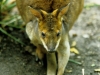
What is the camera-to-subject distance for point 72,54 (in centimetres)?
415

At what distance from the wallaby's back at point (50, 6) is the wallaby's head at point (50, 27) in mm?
163

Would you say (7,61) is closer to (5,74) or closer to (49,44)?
(5,74)

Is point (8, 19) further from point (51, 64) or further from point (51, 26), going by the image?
point (51, 26)

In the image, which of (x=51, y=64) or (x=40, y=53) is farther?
(x=40, y=53)

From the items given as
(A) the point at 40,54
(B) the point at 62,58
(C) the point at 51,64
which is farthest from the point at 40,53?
(B) the point at 62,58

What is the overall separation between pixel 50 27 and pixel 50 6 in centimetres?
35

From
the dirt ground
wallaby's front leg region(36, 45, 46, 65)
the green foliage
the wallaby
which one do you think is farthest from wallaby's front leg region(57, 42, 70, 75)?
the green foliage

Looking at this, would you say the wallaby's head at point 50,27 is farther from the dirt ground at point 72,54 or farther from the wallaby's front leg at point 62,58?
the dirt ground at point 72,54

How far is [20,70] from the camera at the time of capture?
3750 mm

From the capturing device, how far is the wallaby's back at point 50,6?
353 centimetres

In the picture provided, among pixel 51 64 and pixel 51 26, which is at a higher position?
pixel 51 26

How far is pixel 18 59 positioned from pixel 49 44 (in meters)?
0.84

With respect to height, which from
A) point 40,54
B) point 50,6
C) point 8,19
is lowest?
point 40,54

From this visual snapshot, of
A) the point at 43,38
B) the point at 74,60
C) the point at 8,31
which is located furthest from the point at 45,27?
the point at 8,31
